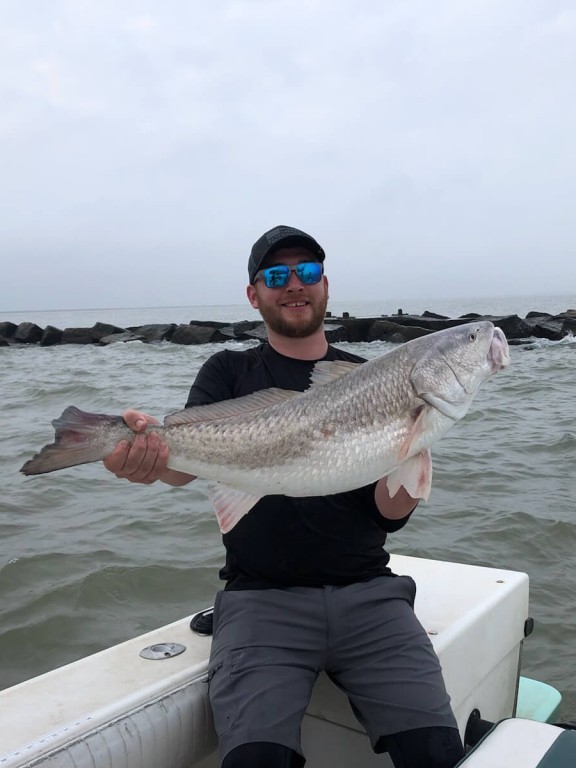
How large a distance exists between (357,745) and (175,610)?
2.81 metres

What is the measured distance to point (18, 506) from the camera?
7445 millimetres

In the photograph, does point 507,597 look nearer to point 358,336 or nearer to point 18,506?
point 18,506

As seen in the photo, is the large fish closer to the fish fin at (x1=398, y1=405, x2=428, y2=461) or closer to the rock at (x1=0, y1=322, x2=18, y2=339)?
the fish fin at (x1=398, y1=405, x2=428, y2=461)

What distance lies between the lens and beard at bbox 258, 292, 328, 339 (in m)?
3.43

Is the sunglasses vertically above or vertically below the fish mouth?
above

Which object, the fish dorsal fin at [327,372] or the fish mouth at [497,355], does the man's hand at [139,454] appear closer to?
the fish dorsal fin at [327,372]

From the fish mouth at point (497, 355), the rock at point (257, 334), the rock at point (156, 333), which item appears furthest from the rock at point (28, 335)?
the fish mouth at point (497, 355)

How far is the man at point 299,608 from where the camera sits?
7.85 ft

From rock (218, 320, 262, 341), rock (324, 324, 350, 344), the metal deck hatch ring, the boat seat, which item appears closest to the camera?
the boat seat

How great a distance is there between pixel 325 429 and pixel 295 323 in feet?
2.53

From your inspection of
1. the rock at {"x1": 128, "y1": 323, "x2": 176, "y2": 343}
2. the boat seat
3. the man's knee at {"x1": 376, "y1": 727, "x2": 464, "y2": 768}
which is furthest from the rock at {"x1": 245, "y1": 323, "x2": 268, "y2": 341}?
the boat seat

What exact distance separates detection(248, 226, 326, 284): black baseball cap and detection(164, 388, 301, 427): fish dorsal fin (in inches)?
32.0

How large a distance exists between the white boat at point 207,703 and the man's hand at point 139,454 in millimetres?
779

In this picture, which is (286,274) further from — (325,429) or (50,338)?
(50,338)
